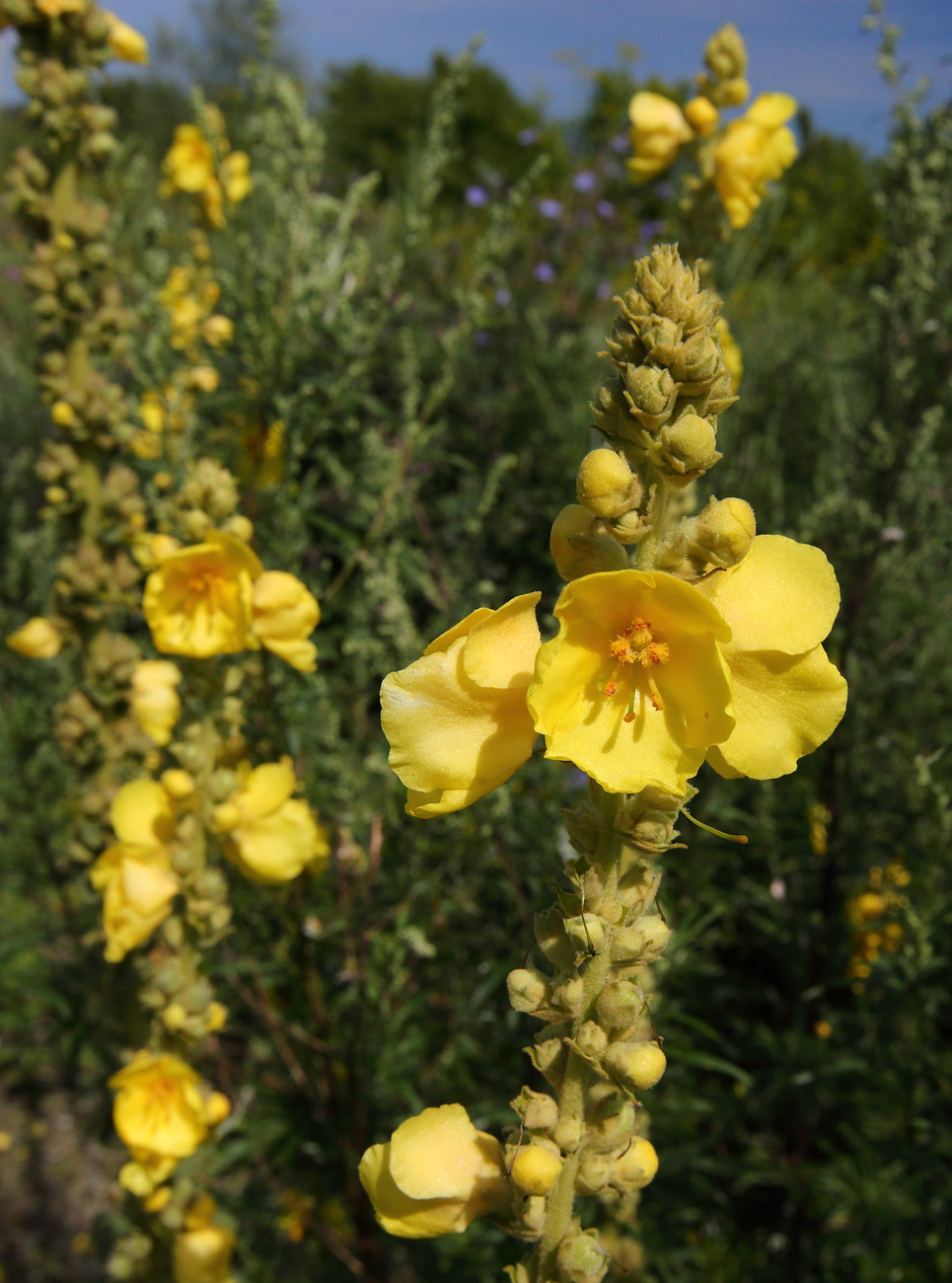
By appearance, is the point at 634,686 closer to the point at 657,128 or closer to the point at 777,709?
the point at 777,709

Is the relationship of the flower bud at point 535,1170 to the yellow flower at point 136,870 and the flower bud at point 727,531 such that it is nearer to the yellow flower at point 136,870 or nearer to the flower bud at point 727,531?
the flower bud at point 727,531

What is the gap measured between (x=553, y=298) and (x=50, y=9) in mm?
2799

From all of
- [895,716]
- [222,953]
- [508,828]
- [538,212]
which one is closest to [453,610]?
[508,828]

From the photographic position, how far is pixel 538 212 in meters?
5.05

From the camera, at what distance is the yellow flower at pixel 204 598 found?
1.74 metres

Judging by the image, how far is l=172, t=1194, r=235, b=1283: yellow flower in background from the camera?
2049mm

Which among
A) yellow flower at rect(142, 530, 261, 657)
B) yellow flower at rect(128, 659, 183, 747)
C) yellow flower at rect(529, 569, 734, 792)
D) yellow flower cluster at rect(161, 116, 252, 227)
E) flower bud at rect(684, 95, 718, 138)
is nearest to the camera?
yellow flower at rect(529, 569, 734, 792)

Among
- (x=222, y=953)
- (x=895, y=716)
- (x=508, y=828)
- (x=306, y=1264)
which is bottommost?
(x=306, y=1264)

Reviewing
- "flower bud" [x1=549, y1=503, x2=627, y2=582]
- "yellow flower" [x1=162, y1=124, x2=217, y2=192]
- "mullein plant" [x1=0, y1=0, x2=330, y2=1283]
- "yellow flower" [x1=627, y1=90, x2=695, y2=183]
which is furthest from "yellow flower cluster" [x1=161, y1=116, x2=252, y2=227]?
"flower bud" [x1=549, y1=503, x2=627, y2=582]

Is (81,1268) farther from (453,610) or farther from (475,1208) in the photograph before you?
(475,1208)

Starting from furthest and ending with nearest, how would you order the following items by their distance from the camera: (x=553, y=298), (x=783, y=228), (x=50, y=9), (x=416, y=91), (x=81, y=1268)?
1. (x=416, y=91)
2. (x=783, y=228)
3. (x=553, y=298)
4. (x=81, y=1268)
5. (x=50, y=9)

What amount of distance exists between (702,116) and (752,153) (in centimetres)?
21

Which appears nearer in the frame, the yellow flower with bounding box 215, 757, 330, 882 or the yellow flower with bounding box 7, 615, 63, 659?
the yellow flower with bounding box 215, 757, 330, 882

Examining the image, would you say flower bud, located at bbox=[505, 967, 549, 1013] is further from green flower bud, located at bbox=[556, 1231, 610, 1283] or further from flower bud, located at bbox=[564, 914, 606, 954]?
green flower bud, located at bbox=[556, 1231, 610, 1283]
